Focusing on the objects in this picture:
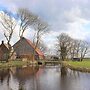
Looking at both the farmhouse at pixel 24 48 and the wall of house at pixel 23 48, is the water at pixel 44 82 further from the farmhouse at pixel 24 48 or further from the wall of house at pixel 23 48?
the wall of house at pixel 23 48

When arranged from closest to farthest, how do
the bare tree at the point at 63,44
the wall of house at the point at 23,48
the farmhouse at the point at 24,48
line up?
the farmhouse at the point at 24,48 < the wall of house at the point at 23,48 < the bare tree at the point at 63,44

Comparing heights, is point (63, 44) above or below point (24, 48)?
above

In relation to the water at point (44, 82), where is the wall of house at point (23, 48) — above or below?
above

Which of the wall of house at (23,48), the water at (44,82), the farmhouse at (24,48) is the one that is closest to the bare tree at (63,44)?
the farmhouse at (24,48)

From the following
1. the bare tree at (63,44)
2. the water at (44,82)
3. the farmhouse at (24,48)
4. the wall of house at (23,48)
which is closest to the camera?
the water at (44,82)

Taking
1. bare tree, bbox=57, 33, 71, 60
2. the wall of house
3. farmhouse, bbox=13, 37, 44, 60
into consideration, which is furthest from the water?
bare tree, bbox=57, 33, 71, 60

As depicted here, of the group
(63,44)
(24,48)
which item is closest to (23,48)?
(24,48)

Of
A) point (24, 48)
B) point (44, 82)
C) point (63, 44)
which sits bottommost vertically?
point (44, 82)

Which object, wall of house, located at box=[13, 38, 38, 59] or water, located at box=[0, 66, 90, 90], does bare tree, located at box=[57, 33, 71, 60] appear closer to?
wall of house, located at box=[13, 38, 38, 59]

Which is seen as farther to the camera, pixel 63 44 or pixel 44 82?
pixel 63 44

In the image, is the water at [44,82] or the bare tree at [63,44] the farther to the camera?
the bare tree at [63,44]

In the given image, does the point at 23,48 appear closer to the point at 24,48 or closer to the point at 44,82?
the point at 24,48

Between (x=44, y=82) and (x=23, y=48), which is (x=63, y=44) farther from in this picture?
(x=44, y=82)

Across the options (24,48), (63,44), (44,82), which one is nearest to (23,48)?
(24,48)
